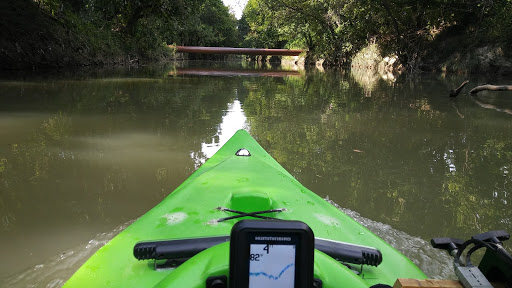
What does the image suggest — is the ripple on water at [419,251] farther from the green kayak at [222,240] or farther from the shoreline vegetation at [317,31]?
the shoreline vegetation at [317,31]

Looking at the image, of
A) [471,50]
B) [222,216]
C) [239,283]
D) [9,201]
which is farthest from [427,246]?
[471,50]

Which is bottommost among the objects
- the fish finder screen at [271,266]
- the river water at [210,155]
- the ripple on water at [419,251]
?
the ripple on water at [419,251]

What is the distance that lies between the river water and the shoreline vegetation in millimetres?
6033

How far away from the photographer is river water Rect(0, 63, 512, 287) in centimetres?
220

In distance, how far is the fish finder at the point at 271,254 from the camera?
77 centimetres

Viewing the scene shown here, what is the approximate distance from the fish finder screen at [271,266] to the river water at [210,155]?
4.28 ft

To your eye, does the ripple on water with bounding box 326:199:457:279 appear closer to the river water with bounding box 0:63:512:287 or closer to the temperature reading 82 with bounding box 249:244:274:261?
the river water with bounding box 0:63:512:287

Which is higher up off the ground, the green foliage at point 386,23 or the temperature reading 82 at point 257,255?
the green foliage at point 386,23

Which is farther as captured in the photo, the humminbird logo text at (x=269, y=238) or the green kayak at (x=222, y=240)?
the green kayak at (x=222, y=240)

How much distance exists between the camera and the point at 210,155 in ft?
11.9

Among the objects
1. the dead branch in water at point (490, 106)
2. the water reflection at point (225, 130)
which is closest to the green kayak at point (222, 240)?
the water reflection at point (225, 130)

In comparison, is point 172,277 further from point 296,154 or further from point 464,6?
point 464,6

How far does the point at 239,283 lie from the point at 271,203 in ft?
2.81

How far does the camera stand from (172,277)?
0.89 meters
